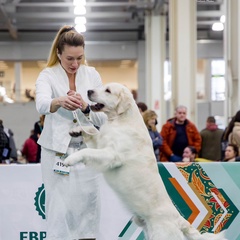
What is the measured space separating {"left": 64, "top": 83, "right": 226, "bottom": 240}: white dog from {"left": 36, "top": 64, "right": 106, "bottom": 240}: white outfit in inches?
4.3

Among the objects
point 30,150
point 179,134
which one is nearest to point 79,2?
point 30,150

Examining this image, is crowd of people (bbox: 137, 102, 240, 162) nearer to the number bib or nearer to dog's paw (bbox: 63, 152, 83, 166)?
the number bib

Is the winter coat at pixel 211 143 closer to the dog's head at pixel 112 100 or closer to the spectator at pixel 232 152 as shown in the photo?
the spectator at pixel 232 152

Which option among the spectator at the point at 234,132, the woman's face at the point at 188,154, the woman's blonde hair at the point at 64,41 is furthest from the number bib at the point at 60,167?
the woman's face at the point at 188,154

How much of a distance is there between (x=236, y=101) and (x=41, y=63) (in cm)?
1698

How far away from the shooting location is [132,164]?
4039 mm

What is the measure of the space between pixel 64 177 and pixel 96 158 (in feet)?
1.19

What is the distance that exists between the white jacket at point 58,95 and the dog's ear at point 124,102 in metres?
0.21

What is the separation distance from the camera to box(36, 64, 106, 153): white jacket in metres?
4.02

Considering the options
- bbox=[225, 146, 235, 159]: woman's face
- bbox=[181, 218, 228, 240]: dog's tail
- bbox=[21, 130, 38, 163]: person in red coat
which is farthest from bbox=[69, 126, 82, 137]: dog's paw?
bbox=[21, 130, 38, 163]: person in red coat

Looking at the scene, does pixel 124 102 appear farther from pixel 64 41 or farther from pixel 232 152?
pixel 232 152

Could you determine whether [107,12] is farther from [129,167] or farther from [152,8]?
[129,167]

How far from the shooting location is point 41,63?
27.5m

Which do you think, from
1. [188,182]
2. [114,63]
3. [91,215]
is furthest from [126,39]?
[91,215]
